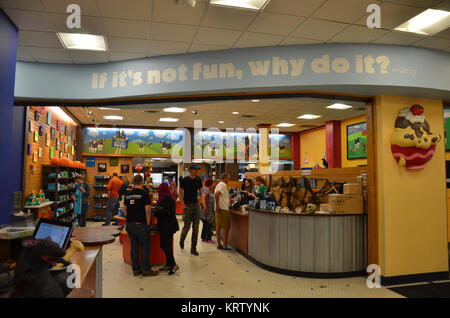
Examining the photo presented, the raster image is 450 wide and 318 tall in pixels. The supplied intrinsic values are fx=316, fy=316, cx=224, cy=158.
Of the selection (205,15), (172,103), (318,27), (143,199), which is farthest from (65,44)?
(318,27)

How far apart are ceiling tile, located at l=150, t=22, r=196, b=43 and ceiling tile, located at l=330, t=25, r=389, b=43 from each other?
207cm

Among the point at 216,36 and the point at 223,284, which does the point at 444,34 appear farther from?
the point at 223,284

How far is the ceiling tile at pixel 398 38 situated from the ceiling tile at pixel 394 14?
26 centimetres

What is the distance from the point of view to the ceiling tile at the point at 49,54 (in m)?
4.86

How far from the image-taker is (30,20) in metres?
4.01

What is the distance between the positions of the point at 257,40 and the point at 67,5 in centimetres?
248

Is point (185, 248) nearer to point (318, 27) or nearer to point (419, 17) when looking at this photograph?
point (318, 27)

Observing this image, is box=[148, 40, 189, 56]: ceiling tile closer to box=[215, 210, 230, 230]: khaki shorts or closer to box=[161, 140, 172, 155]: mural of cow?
box=[215, 210, 230, 230]: khaki shorts

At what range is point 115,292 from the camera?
431cm

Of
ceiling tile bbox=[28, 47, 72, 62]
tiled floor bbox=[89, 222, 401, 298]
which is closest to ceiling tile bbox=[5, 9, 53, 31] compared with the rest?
ceiling tile bbox=[28, 47, 72, 62]

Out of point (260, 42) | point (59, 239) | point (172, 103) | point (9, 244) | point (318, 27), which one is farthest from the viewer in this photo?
point (172, 103)

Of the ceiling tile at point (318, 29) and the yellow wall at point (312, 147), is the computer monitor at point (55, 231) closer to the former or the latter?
the ceiling tile at point (318, 29)

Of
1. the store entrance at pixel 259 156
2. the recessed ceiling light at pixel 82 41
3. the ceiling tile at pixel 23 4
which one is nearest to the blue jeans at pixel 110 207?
the store entrance at pixel 259 156

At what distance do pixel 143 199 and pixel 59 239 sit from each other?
254 cm
